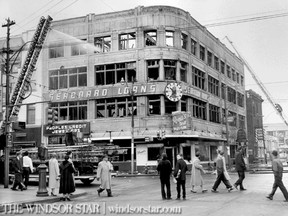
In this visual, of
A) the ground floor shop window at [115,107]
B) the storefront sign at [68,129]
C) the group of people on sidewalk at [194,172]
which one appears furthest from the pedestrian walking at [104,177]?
the storefront sign at [68,129]

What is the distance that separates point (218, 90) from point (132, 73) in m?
16.5

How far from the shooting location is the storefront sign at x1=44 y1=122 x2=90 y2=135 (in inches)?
1661

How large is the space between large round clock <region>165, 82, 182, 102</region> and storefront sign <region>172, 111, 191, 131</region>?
1.46 meters

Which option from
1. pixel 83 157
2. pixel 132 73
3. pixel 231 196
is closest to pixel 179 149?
pixel 132 73

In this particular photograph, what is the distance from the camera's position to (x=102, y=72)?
140ft

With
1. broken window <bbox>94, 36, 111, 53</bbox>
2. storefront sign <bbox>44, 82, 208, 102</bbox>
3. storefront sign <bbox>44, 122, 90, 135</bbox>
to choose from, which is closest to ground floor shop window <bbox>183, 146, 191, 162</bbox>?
storefront sign <bbox>44, 82, 208, 102</bbox>

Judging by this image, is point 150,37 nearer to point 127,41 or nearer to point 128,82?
point 127,41

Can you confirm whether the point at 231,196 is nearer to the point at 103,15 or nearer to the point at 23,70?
the point at 23,70

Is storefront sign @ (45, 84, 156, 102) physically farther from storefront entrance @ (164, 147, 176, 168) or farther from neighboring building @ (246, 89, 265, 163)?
neighboring building @ (246, 89, 265, 163)

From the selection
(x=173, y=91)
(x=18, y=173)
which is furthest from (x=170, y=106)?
(x=18, y=173)

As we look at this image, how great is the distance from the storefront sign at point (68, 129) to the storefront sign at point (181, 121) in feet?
29.5

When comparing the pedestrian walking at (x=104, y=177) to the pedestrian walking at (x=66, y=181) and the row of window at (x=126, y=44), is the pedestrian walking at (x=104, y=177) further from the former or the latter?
the row of window at (x=126, y=44)

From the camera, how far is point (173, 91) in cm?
3966

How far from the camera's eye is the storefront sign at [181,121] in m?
38.6
